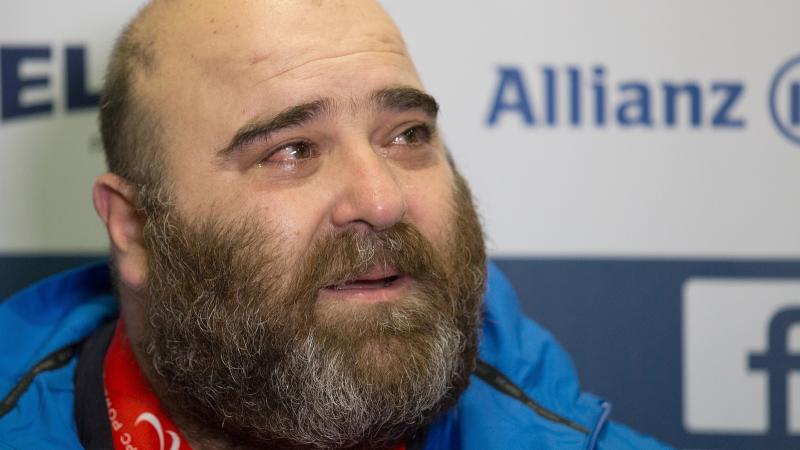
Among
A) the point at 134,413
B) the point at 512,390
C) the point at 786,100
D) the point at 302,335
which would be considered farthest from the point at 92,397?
the point at 786,100

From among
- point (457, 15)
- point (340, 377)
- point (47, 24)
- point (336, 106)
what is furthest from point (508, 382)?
point (47, 24)

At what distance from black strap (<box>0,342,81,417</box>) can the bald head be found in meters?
0.29

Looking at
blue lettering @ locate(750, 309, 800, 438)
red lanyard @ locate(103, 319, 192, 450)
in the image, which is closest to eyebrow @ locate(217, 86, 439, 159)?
red lanyard @ locate(103, 319, 192, 450)

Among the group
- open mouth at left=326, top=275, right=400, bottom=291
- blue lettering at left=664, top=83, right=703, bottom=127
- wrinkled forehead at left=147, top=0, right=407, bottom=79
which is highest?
wrinkled forehead at left=147, top=0, right=407, bottom=79

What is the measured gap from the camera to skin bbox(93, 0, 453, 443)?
1.11 meters

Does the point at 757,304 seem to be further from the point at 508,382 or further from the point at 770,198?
the point at 508,382

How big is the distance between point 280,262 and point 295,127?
0.16 m

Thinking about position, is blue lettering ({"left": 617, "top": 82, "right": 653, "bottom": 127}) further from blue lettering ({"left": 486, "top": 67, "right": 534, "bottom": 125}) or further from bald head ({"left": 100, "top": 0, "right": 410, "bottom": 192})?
bald head ({"left": 100, "top": 0, "right": 410, "bottom": 192})

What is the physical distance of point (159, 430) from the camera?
1256 mm

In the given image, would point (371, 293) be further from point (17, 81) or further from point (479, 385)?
point (17, 81)

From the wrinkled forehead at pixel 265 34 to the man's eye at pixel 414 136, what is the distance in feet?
0.34

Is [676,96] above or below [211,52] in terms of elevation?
below

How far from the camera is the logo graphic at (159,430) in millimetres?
1249

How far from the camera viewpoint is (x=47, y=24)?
5.56ft
